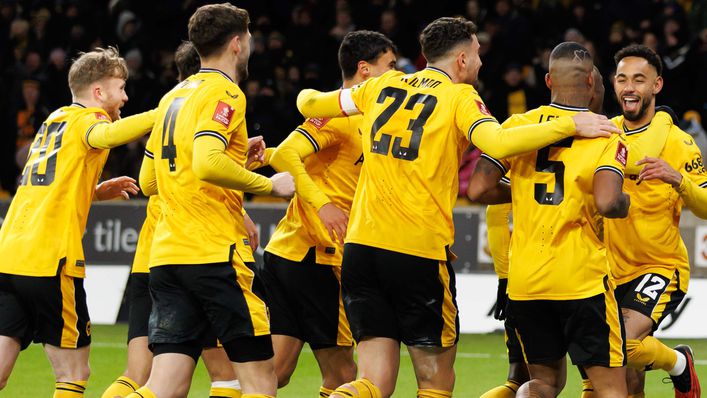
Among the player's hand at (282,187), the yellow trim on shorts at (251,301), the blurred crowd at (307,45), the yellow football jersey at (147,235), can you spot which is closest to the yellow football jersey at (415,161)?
the player's hand at (282,187)

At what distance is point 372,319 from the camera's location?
6262 millimetres

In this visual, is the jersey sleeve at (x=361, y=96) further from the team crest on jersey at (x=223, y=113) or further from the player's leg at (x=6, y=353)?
the player's leg at (x=6, y=353)

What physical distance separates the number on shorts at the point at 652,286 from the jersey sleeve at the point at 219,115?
2.77 m

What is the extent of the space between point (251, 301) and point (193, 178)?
67cm

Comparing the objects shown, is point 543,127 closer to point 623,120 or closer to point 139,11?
point 623,120

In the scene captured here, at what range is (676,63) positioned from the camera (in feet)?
51.3

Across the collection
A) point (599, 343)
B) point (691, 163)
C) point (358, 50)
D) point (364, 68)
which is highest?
point (358, 50)

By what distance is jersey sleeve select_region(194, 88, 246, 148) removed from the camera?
19.0 ft

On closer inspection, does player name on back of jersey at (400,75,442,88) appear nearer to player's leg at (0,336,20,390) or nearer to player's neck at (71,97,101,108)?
player's neck at (71,97,101,108)

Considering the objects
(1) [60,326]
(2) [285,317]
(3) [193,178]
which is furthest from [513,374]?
(1) [60,326]

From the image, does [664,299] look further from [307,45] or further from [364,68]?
[307,45]

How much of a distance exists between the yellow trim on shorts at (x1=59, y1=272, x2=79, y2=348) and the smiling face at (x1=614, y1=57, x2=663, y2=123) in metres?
3.47

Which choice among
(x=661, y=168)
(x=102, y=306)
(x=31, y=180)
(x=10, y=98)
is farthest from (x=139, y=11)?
(x=661, y=168)

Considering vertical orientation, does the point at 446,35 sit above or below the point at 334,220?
above
